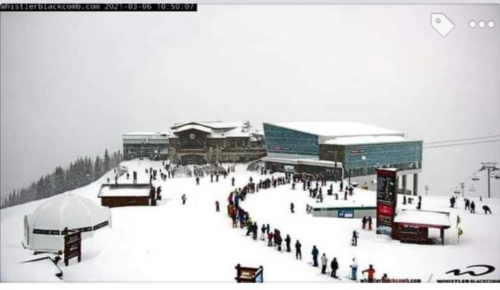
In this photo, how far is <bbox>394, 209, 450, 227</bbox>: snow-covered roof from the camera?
199 inches

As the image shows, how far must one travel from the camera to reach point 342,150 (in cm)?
534

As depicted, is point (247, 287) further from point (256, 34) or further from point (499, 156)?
point (499, 156)

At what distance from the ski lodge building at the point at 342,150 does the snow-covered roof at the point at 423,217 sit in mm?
196

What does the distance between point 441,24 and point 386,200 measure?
1651 millimetres

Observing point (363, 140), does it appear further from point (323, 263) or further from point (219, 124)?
point (219, 124)

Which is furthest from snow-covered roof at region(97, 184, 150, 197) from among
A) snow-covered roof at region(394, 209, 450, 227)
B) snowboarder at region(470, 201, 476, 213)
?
snowboarder at region(470, 201, 476, 213)

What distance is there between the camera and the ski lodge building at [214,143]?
5.18 metres

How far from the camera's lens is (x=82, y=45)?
5.12m

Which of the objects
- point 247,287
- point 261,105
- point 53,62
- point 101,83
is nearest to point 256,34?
point 261,105

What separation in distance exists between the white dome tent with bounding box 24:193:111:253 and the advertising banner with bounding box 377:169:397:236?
248cm

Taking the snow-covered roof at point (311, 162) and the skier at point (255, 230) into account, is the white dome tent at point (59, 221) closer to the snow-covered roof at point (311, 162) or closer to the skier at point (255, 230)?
the skier at point (255, 230)

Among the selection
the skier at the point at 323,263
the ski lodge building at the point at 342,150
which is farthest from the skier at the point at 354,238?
the ski lodge building at the point at 342,150

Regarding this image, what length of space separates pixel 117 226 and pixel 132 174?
0.50m

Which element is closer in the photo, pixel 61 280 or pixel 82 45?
pixel 61 280
